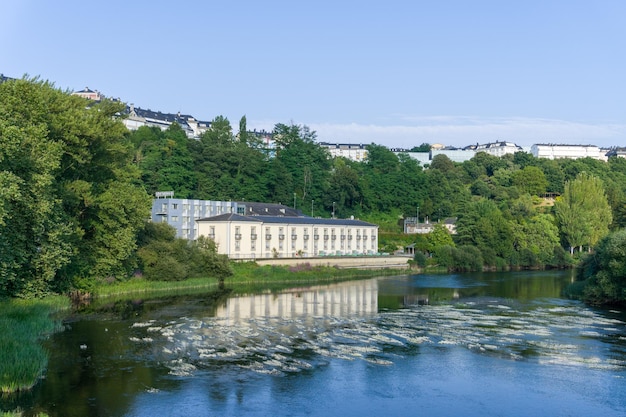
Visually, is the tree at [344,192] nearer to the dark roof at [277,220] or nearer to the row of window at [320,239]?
the row of window at [320,239]

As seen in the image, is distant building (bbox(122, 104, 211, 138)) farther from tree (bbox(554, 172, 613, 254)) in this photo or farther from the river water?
Result: the river water

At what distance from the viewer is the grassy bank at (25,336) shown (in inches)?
848

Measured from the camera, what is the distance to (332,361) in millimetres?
26922

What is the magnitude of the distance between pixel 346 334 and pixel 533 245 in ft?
200

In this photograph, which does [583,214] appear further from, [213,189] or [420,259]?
[213,189]

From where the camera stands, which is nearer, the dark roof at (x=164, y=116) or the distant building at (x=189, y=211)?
the distant building at (x=189, y=211)

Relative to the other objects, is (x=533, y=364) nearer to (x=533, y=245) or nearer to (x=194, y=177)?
(x=533, y=245)

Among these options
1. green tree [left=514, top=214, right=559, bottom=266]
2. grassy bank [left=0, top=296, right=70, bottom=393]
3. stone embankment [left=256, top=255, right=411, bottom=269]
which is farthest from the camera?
green tree [left=514, top=214, right=559, bottom=266]

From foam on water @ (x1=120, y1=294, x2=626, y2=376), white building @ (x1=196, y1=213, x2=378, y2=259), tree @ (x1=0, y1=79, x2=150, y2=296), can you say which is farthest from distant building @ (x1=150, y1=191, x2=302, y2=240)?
foam on water @ (x1=120, y1=294, x2=626, y2=376)

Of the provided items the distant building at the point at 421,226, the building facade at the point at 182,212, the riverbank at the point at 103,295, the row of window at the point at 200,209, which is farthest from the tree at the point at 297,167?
the riverbank at the point at 103,295

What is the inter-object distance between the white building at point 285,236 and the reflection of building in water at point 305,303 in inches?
490

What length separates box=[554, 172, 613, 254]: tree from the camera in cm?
9388

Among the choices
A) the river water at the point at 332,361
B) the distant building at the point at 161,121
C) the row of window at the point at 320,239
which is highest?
the distant building at the point at 161,121

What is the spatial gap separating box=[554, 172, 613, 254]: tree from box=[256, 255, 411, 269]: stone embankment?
2916 cm
